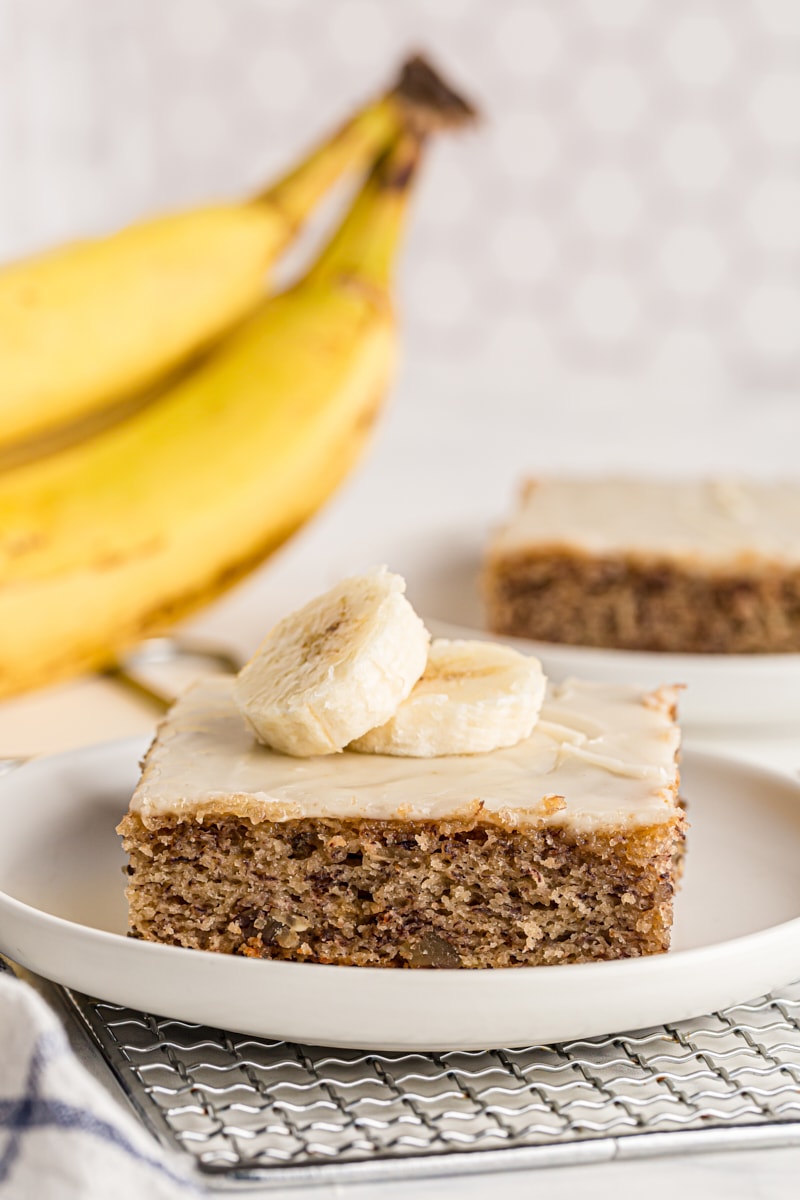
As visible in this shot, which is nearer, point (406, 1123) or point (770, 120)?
point (406, 1123)

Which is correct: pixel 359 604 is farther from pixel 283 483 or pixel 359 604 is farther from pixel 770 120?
pixel 770 120

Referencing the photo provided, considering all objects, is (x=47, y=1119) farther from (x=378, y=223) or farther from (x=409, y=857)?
(x=378, y=223)

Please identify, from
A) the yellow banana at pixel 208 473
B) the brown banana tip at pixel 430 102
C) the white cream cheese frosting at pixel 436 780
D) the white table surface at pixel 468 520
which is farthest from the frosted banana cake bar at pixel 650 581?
the white cream cheese frosting at pixel 436 780

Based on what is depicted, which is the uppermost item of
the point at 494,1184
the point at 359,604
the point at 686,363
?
the point at 359,604

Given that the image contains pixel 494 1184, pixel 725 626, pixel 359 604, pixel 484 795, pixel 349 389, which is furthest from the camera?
pixel 349 389

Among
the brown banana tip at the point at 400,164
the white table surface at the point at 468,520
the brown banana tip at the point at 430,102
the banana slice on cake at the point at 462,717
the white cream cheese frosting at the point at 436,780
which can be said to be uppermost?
the brown banana tip at the point at 430,102

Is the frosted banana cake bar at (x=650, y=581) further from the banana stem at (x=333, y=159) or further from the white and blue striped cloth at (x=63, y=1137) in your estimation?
the white and blue striped cloth at (x=63, y=1137)

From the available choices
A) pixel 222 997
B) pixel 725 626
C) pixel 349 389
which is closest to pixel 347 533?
pixel 349 389

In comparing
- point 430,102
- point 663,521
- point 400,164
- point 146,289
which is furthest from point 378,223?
point 663,521
